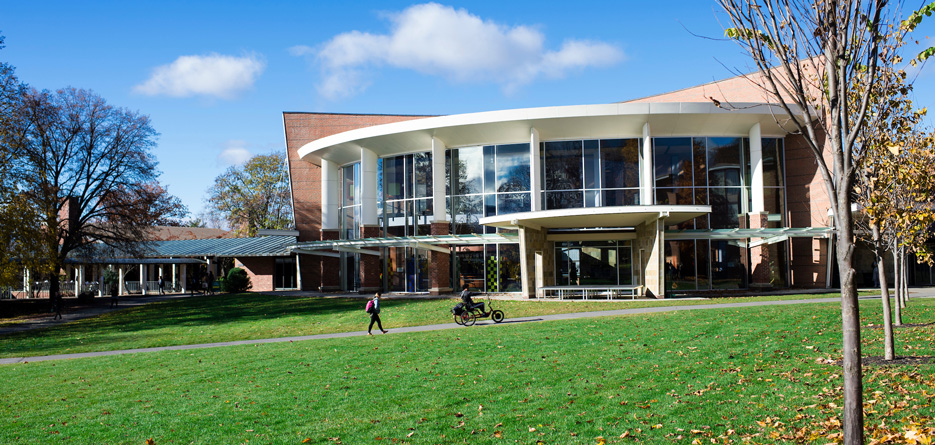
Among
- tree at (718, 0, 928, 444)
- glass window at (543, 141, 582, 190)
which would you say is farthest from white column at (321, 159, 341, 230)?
tree at (718, 0, 928, 444)

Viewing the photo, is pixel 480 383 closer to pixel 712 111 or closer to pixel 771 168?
pixel 712 111

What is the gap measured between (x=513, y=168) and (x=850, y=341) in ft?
88.2

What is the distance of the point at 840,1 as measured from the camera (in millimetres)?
4926

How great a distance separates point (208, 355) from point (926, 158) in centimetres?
1637

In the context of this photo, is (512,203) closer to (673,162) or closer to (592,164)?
(592,164)

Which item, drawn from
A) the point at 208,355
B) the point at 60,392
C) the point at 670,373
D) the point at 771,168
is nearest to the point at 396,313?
the point at 208,355

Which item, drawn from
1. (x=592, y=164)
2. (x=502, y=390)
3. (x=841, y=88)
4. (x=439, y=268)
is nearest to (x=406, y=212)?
(x=439, y=268)

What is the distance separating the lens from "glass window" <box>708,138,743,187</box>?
29.9 metres

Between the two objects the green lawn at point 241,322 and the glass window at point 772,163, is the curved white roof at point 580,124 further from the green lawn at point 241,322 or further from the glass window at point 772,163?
the green lawn at point 241,322

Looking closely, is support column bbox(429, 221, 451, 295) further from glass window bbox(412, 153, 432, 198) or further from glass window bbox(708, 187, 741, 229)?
glass window bbox(708, 187, 741, 229)

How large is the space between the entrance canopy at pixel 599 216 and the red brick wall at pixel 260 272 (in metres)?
26.1

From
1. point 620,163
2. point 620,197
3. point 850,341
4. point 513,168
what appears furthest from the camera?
point 513,168

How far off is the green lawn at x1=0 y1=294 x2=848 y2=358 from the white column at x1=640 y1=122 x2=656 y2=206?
7.02 m

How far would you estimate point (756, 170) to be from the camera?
97.5 feet
